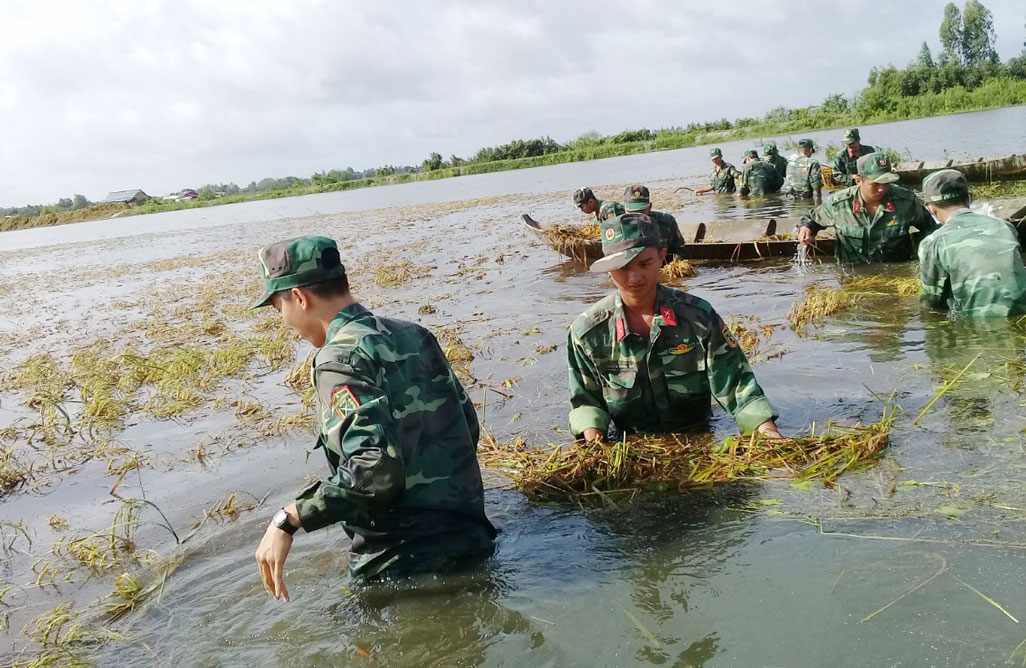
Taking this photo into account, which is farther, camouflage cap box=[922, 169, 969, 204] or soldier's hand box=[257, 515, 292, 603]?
camouflage cap box=[922, 169, 969, 204]

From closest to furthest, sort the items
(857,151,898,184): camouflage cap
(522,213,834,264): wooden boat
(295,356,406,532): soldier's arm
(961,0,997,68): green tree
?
(295,356,406,532): soldier's arm → (857,151,898,184): camouflage cap → (522,213,834,264): wooden boat → (961,0,997,68): green tree

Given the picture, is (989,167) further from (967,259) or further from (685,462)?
(685,462)

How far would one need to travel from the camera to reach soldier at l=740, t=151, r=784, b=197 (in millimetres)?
19781

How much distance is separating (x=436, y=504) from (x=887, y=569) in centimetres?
191

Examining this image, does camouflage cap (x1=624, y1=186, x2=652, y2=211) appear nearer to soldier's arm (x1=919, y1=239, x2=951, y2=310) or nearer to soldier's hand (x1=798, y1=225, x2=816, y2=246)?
soldier's hand (x1=798, y1=225, x2=816, y2=246)

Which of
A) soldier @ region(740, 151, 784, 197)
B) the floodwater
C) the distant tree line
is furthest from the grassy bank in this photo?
the floodwater

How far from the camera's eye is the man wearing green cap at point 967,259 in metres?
5.96

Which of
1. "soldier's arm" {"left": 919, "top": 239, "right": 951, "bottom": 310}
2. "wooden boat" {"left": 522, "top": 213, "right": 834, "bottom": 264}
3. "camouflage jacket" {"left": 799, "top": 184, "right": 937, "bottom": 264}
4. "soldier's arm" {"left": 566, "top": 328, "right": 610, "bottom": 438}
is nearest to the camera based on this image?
"soldier's arm" {"left": 566, "top": 328, "right": 610, "bottom": 438}

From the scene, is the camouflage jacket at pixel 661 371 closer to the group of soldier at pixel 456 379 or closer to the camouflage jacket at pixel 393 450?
the group of soldier at pixel 456 379

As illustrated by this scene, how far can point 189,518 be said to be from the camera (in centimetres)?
520

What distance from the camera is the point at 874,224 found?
8945mm

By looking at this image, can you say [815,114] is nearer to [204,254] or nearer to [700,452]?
[204,254]

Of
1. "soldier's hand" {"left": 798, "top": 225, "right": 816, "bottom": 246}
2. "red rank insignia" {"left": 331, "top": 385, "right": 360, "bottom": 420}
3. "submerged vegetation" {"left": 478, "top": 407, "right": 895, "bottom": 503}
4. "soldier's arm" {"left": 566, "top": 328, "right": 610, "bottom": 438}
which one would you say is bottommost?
"submerged vegetation" {"left": 478, "top": 407, "right": 895, "bottom": 503}

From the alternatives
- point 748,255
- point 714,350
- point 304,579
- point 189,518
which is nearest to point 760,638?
point 714,350
